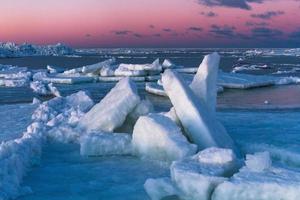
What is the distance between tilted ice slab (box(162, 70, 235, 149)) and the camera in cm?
794

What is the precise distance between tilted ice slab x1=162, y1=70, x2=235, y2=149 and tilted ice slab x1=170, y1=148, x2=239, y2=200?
1.48m

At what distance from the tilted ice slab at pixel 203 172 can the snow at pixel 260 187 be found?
14 centimetres

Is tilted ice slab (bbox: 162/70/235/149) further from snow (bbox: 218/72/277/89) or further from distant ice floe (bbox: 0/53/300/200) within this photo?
Answer: snow (bbox: 218/72/277/89)

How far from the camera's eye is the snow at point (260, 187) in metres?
5.31

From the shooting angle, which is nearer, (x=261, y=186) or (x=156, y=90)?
(x=261, y=186)

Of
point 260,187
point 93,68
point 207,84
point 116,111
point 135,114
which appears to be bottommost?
point 93,68

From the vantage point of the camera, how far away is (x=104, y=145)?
8242 mm

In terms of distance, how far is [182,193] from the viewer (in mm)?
5836

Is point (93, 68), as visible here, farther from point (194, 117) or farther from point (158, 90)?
point (194, 117)

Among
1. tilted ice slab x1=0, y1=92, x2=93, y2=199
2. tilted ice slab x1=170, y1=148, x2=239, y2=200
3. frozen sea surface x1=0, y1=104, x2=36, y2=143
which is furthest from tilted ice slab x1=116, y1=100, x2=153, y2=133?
tilted ice slab x1=170, y1=148, x2=239, y2=200

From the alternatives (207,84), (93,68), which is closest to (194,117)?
(207,84)

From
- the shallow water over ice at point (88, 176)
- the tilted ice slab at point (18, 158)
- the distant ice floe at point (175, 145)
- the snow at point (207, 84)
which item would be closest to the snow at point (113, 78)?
the distant ice floe at point (175, 145)

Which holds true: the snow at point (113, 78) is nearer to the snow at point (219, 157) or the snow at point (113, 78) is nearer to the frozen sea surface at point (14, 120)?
the frozen sea surface at point (14, 120)

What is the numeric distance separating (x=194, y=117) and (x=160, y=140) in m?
0.79
